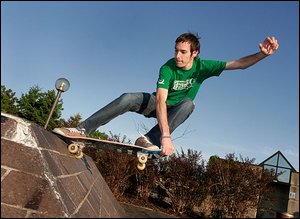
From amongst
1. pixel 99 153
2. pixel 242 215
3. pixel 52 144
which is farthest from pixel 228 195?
pixel 52 144

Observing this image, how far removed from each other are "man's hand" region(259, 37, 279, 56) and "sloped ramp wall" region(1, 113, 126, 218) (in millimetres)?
2644

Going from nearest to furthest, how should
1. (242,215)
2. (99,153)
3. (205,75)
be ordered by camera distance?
(205,75) → (242,215) → (99,153)

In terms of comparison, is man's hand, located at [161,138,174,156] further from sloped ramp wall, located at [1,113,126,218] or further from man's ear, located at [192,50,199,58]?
man's ear, located at [192,50,199,58]

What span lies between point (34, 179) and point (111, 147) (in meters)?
1.53

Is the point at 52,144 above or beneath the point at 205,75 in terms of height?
beneath

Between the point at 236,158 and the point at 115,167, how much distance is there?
14.1 feet

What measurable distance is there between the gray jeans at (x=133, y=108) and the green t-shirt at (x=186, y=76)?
128 mm

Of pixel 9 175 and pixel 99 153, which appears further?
pixel 99 153

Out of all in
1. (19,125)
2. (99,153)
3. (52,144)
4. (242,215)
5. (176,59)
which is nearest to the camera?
(19,125)

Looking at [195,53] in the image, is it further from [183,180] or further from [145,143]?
[183,180]

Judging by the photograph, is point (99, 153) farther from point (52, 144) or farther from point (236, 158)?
point (52, 144)

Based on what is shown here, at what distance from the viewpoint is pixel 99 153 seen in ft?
39.1

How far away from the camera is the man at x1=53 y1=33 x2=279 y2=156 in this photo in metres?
3.86

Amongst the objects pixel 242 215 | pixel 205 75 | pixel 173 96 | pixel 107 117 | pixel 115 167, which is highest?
pixel 205 75
